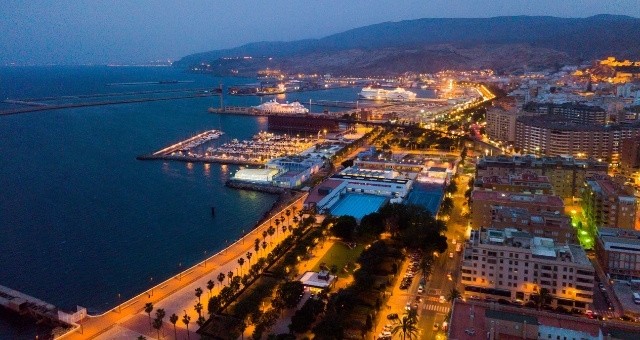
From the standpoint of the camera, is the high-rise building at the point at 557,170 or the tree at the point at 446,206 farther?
the high-rise building at the point at 557,170

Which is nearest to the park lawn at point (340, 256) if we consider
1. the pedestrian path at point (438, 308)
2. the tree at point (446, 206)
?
the pedestrian path at point (438, 308)

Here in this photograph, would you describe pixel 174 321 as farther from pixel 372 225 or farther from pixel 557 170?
pixel 557 170

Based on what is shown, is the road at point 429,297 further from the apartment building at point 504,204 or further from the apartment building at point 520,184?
the apartment building at point 520,184

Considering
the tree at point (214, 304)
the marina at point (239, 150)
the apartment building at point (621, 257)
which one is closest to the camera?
the tree at point (214, 304)

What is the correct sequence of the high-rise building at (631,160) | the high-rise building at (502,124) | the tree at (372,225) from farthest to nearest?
the high-rise building at (502,124)
the high-rise building at (631,160)
the tree at (372,225)

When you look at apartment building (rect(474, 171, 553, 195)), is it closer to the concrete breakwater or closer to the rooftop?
the rooftop

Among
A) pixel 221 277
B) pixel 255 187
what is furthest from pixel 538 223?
pixel 255 187
